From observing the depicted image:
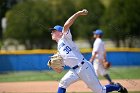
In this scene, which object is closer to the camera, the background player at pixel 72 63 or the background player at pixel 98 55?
the background player at pixel 72 63

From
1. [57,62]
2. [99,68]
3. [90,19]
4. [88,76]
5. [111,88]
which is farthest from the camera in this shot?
[90,19]

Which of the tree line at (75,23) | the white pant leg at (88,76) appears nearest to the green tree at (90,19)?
the tree line at (75,23)

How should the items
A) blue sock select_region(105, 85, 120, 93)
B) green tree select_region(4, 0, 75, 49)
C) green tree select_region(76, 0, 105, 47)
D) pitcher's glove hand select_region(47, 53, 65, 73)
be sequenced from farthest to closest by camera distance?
green tree select_region(76, 0, 105, 47) → green tree select_region(4, 0, 75, 49) → blue sock select_region(105, 85, 120, 93) → pitcher's glove hand select_region(47, 53, 65, 73)

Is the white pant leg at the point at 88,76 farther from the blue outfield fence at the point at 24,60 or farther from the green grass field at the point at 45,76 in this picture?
the blue outfield fence at the point at 24,60

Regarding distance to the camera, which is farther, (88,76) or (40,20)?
(40,20)

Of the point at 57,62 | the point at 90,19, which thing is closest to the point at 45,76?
the point at 57,62

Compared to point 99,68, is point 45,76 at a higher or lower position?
lower

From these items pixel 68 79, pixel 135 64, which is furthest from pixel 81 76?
pixel 135 64

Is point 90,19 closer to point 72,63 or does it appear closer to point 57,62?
point 57,62

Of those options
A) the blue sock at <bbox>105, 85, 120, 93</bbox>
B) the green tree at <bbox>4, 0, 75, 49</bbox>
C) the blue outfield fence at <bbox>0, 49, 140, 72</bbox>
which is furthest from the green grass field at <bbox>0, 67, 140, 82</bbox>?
the green tree at <bbox>4, 0, 75, 49</bbox>

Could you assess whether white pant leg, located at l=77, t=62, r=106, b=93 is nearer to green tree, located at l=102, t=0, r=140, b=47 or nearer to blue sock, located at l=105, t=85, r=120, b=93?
blue sock, located at l=105, t=85, r=120, b=93

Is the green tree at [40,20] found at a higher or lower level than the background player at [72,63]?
higher

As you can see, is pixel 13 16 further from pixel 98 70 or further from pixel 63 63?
pixel 63 63

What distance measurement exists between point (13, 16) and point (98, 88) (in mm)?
32212
